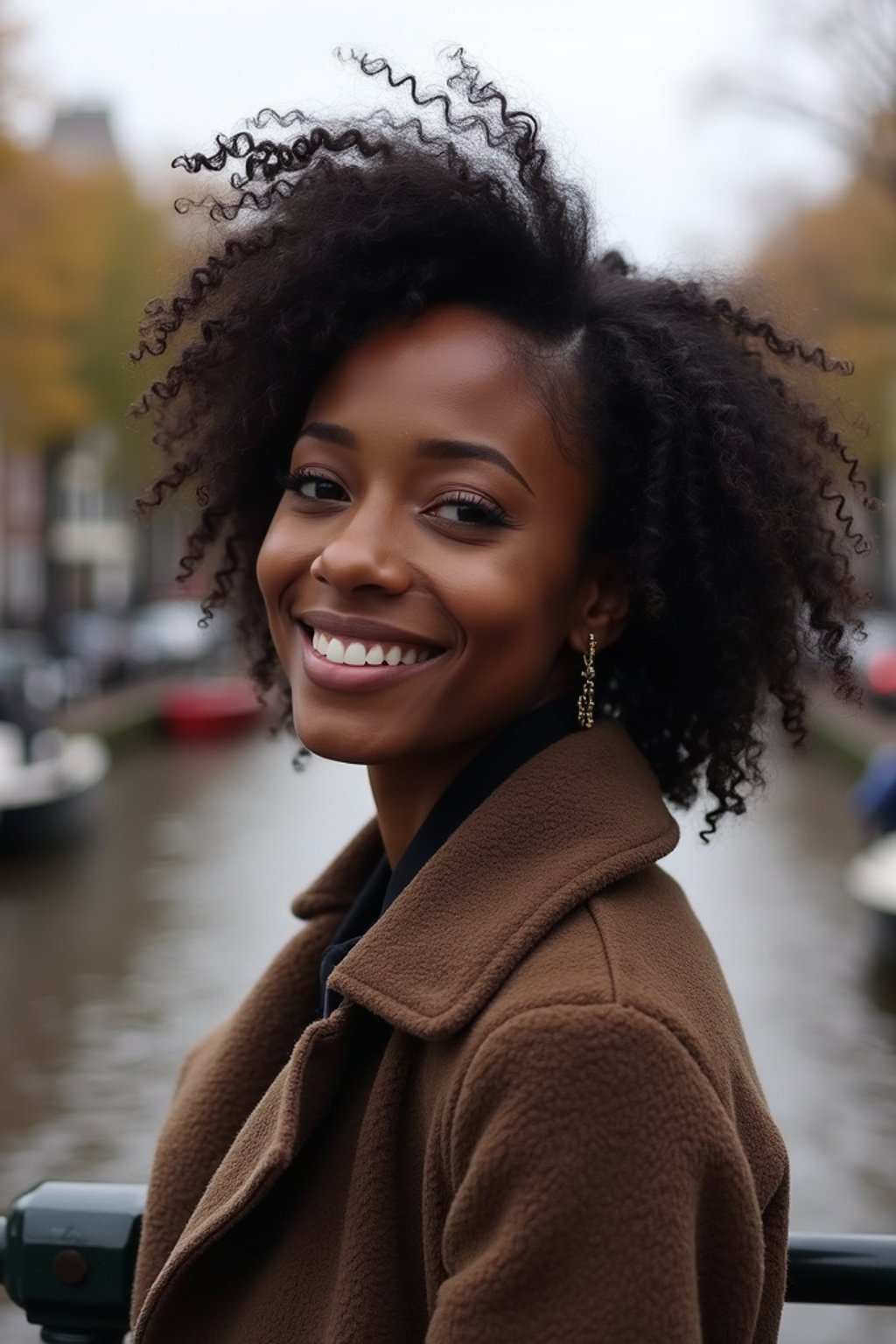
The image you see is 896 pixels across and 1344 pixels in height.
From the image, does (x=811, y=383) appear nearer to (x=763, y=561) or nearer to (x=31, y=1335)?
(x=763, y=561)

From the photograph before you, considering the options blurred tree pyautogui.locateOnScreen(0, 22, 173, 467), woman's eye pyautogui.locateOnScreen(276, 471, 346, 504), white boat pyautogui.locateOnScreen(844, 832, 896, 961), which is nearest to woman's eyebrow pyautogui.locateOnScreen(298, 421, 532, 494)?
woman's eye pyautogui.locateOnScreen(276, 471, 346, 504)

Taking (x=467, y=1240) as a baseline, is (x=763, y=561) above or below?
above

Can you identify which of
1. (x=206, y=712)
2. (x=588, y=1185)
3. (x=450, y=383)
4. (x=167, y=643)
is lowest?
(x=167, y=643)

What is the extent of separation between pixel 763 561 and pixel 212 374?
2.10 ft

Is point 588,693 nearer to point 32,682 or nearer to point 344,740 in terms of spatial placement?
point 344,740

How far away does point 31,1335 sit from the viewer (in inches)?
196

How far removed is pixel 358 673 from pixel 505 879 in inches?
10.1

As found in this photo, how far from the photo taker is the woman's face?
159 centimetres

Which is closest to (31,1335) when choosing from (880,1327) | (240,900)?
(880,1327)

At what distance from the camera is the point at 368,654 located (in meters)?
1.62

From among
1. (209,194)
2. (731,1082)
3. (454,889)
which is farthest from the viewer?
(209,194)

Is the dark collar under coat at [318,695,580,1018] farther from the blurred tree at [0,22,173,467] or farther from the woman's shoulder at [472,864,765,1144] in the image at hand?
the blurred tree at [0,22,173,467]

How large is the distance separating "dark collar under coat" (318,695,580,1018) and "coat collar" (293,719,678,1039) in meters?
0.08

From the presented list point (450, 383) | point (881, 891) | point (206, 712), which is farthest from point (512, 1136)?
point (206, 712)
